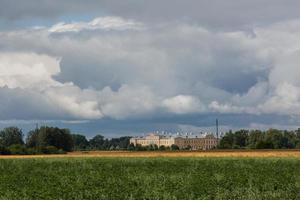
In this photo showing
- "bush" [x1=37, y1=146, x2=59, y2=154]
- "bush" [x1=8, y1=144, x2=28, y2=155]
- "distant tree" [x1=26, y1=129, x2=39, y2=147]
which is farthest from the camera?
"distant tree" [x1=26, y1=129, x2=39, y2=147]

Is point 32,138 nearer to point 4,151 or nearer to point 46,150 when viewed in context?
point 46,150

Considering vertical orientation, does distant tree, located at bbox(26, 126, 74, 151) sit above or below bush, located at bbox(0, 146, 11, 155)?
above

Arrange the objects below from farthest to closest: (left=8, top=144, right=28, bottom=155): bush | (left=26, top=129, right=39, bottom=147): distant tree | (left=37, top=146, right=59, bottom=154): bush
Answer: (left=26, top=129, right=39, bottom=147): distant tree < (left=37, top=146, right=59, bottom=154): bush < (left=8, top=144, right=28, bottom=155): bush

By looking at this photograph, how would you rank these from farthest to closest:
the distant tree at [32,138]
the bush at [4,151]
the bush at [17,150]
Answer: the distant tree at [32,138]
the bush at [17,150]
the bush at [4,151]

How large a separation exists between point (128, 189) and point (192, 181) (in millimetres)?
5538

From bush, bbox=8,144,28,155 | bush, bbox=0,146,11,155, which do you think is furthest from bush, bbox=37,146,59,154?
bush, bbox=0,146,11,155

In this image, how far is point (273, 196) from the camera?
2608cm

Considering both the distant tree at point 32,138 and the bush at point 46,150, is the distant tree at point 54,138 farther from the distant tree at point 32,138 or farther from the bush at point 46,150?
the bush at point 46,150

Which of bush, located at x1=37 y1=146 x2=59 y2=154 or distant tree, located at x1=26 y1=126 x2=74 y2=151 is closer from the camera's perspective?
bush, located at x1=37 y1=146 x2=59 y2=154

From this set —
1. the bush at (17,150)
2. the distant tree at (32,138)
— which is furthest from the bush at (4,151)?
the distant tree at (32,138)

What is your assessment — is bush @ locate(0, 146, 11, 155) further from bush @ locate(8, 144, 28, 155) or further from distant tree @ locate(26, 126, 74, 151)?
distant tree @ locate(26, 126, 74, 151)

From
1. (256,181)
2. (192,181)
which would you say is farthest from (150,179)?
(256,181)

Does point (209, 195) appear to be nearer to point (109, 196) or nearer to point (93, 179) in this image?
point (109, 196)

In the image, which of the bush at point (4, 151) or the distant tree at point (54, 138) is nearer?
the bush at point (4, 151)
